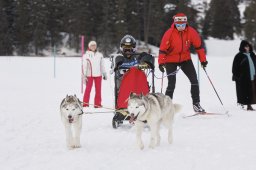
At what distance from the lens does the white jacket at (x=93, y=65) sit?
9.66 metres

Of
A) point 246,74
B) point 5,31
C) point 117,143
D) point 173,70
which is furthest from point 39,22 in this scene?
point 117,143

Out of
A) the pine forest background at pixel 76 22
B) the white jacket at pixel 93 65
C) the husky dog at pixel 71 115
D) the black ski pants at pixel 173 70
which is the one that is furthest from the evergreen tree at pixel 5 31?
the husky dog at pixel 71 115

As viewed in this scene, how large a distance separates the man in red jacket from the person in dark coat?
1444 mm

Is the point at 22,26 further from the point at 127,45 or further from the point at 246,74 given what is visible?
the point at 127,45

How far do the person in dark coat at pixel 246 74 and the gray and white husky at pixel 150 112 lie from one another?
11.8 feet


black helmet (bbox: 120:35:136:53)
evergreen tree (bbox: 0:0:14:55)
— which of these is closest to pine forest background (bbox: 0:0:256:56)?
evergreen tree (bbox: 0:0:14:55)

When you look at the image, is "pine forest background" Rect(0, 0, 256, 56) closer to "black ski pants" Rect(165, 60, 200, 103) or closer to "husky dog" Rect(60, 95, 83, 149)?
"black ski pants" Rect(165, 60, 200, 103)

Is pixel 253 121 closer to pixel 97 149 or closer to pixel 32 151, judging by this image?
pixel 97 149

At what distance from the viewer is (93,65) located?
9.71 meters

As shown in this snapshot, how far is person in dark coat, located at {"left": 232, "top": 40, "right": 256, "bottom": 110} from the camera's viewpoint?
8781 mm

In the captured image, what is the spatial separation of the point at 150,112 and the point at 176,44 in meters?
2.53

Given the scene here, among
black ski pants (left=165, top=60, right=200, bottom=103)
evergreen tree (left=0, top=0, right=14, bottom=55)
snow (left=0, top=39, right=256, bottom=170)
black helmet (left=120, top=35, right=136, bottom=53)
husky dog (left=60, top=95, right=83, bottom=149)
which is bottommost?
snow (left=0, top=39, right=256, bottom=170)

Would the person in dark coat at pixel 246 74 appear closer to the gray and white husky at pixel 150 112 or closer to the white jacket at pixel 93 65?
the white jacket at pixel 93 65

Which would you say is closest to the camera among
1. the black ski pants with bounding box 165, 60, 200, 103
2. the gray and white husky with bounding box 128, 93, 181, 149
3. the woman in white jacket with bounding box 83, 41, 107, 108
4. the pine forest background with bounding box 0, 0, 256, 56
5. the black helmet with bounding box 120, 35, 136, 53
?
the gray and white husky with bounding box 128, 93, 181, 149
